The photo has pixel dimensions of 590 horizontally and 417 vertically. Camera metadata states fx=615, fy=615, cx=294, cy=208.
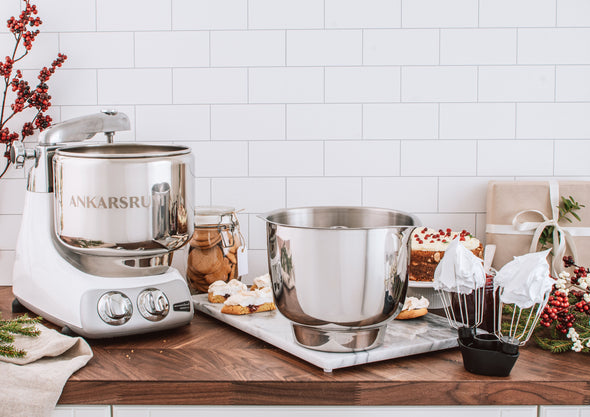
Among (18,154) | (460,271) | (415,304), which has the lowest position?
(415,304)

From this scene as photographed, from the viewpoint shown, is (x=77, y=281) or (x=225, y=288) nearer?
(x=77, y=281)

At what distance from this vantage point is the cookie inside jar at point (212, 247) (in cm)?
138

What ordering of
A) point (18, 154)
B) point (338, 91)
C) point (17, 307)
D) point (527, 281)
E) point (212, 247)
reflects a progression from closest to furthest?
1. point (527, 281)
2. point (18, 154)
3. point (17, 307)
4. point (212, 247)
5. point (338, 91)

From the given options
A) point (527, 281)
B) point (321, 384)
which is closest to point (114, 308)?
point (321, 384)

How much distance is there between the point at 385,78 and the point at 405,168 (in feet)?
0.75

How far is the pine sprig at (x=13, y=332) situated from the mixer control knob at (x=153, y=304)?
0.58ft

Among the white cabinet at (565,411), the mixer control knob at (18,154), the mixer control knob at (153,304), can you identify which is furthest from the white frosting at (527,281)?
the mixer control knob at (18,154)

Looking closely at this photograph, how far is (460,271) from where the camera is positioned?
37.0 inches

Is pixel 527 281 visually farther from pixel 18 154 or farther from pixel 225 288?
pixel 18 154

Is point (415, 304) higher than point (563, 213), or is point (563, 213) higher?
point (563, 213)

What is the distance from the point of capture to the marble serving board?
945 mm

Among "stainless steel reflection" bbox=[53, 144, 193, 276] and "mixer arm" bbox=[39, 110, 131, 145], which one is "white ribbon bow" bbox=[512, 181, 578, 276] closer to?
"stainless steel reflection" bbox=[53, 144, 193, 276]

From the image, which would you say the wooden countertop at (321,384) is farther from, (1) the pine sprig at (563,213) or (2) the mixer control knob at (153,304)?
(1) the pine sprig at (563,213)

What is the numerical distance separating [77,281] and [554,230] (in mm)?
1056
